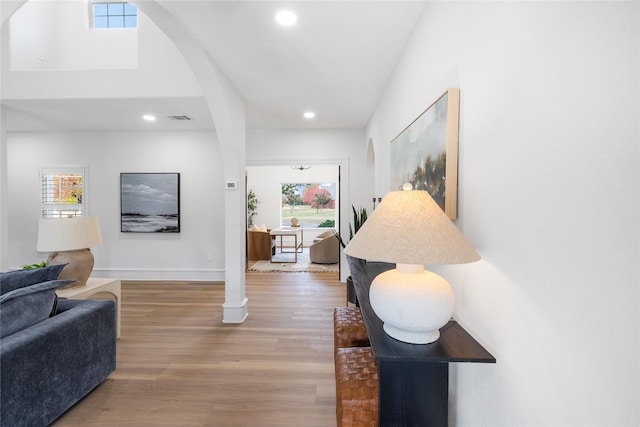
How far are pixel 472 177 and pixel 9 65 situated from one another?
198 inches

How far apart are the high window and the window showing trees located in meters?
5.95

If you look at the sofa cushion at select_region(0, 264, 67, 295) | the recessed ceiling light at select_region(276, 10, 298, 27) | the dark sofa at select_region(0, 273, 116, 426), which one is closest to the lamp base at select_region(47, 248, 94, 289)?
the dark sofa at select_region(0, 273, 116, 426)

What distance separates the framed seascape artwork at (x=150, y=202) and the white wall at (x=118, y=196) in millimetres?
96

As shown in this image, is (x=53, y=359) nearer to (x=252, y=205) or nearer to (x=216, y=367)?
(x=216, y=367)

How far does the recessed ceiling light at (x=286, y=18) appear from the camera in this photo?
195 cm

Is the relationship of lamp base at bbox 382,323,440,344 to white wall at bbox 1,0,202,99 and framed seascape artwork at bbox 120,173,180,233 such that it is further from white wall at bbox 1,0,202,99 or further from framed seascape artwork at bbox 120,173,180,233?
framed seascape artwork at bbox 120,173,180,233

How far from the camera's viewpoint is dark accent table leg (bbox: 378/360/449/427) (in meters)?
1.16

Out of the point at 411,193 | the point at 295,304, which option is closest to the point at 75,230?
the point at 295,304

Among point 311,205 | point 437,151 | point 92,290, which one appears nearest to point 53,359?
point 92,290

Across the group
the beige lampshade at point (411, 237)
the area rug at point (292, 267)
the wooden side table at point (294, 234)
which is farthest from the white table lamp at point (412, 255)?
the wooden side table at point (294, 234)

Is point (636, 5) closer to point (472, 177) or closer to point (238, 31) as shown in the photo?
point (472, 177)

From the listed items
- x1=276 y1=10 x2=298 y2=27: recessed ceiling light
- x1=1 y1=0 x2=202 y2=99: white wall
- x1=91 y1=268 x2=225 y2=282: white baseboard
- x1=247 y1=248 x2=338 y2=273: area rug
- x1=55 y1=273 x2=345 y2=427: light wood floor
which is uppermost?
x1=1 y1=0 x2=202 y2=99: white wall

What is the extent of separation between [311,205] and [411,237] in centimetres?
868

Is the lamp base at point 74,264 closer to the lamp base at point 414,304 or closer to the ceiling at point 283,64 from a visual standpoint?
the ceiling at point 283,64
